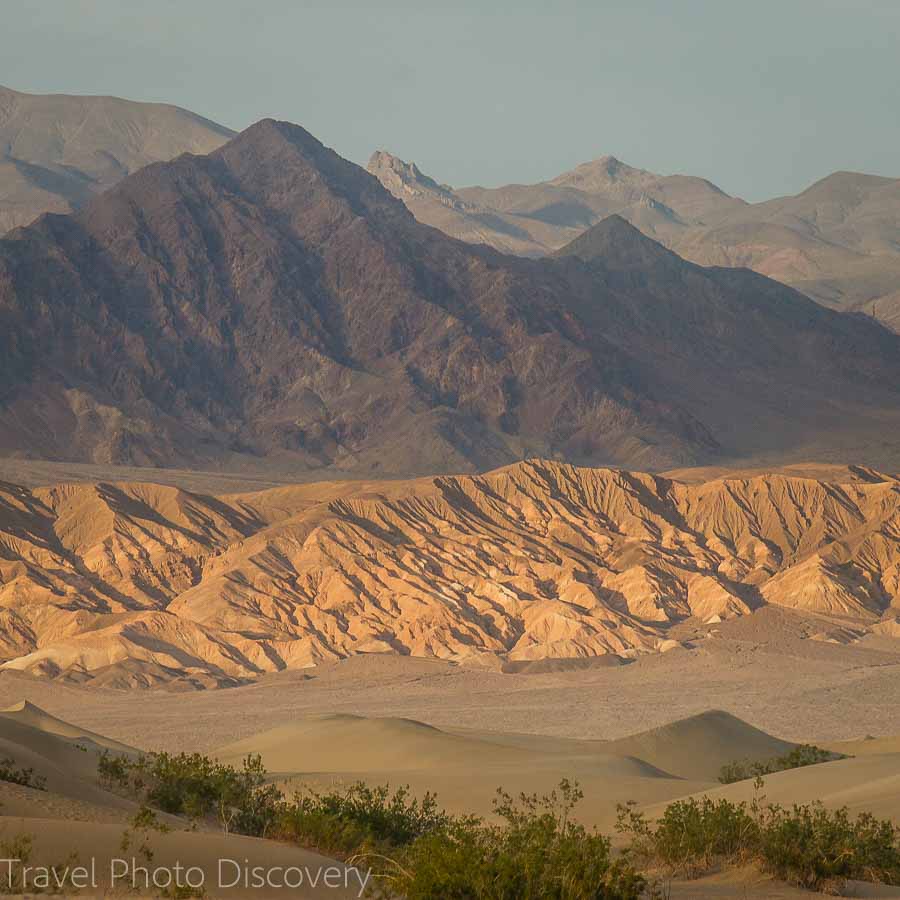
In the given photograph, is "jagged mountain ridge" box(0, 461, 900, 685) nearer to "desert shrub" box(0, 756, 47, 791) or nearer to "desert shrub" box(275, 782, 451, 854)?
"desert shrub" box(275, 782, 451, 854)

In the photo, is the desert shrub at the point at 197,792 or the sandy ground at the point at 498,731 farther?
the desert shrub at the point at 197,792

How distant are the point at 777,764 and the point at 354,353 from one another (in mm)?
136006

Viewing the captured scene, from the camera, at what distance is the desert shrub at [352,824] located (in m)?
18.8

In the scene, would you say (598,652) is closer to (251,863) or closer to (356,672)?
(356,672)

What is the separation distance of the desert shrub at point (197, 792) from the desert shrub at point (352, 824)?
0.39 meters

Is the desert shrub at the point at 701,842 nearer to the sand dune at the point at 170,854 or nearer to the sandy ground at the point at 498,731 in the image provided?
the sandy ground at the point at 498,731

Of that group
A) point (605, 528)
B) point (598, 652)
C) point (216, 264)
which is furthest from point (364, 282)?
point (598, 652)

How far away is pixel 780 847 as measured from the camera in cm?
1767

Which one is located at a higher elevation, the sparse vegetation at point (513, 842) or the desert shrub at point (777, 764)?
the sparse vegetation at point (513, 842)

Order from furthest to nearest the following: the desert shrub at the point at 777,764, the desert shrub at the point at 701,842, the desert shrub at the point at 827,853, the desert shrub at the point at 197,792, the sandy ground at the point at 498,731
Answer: the desert shrub at the point at 777,764, the desert shrub at the point at 197,792, the desert shrub at the point at 701,842, the sandy ground at the point at 498,731, the desert shrub at the point at 827,853

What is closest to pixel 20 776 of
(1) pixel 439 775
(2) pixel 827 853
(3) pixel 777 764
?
(2) pixel 827 853

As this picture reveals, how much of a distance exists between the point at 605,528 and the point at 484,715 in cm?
4349

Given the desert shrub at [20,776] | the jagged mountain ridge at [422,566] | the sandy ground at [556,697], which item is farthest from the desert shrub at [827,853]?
the jagged mountain ridge at [422,566]

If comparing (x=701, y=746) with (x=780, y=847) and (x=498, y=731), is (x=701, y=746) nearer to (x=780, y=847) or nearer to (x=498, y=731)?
(x=498, y=731)
